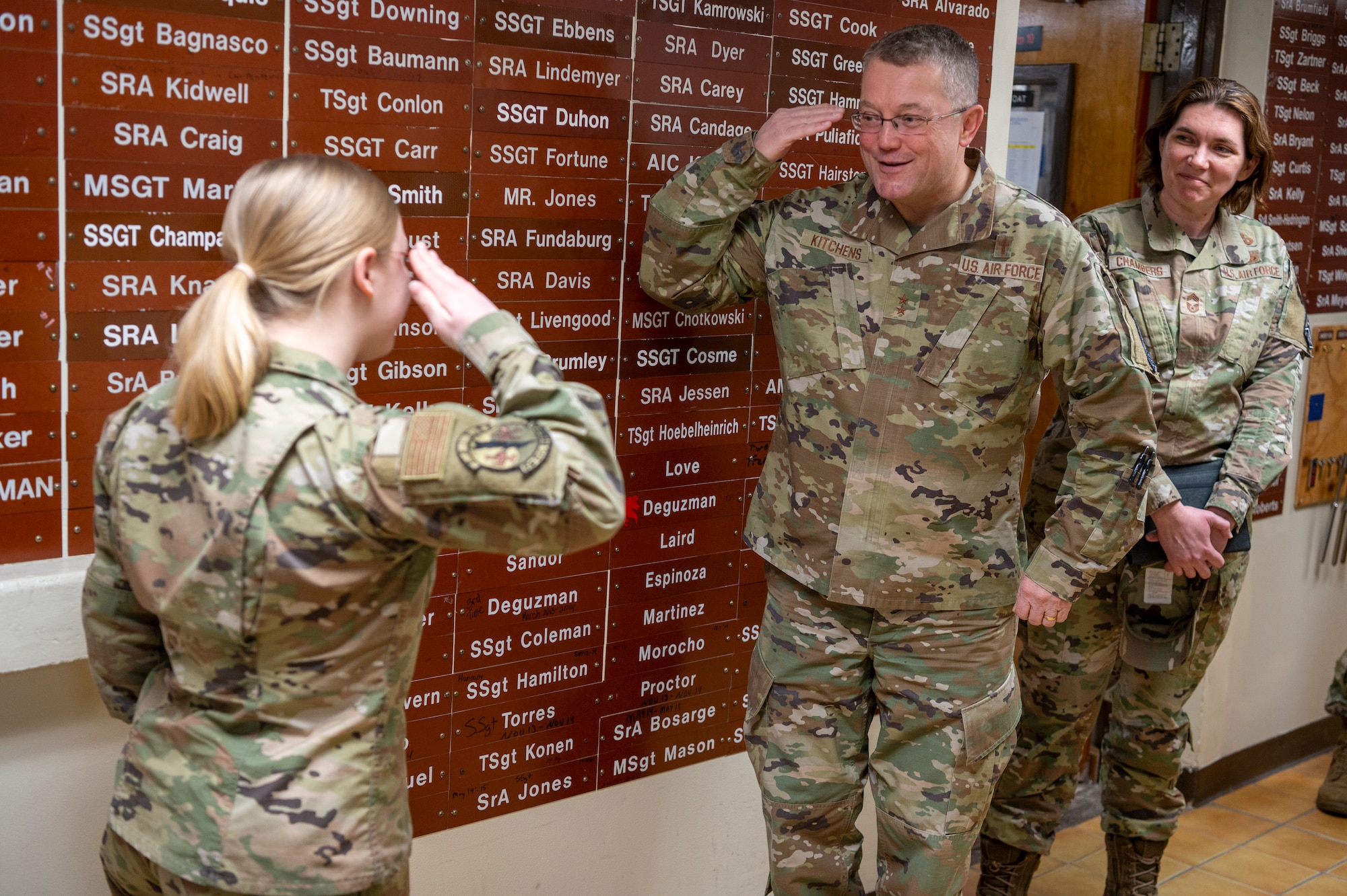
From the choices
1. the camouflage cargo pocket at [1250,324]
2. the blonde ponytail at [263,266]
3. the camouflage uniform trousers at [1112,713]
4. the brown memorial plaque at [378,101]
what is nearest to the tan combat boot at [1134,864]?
the camouflage uniform trousers at [1112,713]

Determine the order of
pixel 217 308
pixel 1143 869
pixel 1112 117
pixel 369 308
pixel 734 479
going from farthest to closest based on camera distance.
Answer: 1. pixel 1112 117
2. pixel 1143 869
3. pixel 734 479
4. pixel 369 308
5. pixel 217 308

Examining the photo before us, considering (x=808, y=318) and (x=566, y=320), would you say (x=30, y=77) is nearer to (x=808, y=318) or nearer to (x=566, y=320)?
(x=566, y=320)

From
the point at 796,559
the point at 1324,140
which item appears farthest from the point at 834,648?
the point at 1324,140

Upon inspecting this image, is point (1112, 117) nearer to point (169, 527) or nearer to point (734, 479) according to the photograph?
point (734, 479)

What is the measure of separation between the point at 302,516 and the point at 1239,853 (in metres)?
3.42

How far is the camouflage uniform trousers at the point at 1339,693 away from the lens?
171 inches

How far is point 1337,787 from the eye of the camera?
427cm

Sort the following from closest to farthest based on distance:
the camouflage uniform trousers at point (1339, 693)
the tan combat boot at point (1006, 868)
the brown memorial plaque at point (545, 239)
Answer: the brown memorial plaque at point (545, 239) < the tan combat boot at point (1006, 868) < the camouflage uniform trousers at point (1339, 693)

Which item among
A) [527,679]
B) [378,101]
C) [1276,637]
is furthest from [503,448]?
[1276,637]

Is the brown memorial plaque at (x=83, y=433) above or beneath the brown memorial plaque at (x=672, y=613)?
above

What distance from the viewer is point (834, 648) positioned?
254 centimetres

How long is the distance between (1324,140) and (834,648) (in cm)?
283

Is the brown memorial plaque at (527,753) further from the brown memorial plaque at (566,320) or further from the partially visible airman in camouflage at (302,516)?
the partially visible airman in camouflage at (302,516)

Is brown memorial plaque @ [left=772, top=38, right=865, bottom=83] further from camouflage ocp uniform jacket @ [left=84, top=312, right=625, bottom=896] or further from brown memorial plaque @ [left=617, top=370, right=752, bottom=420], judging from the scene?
camouflage ocp uniform jacket @ [left=84, top=312, right=625, bottom=896]
